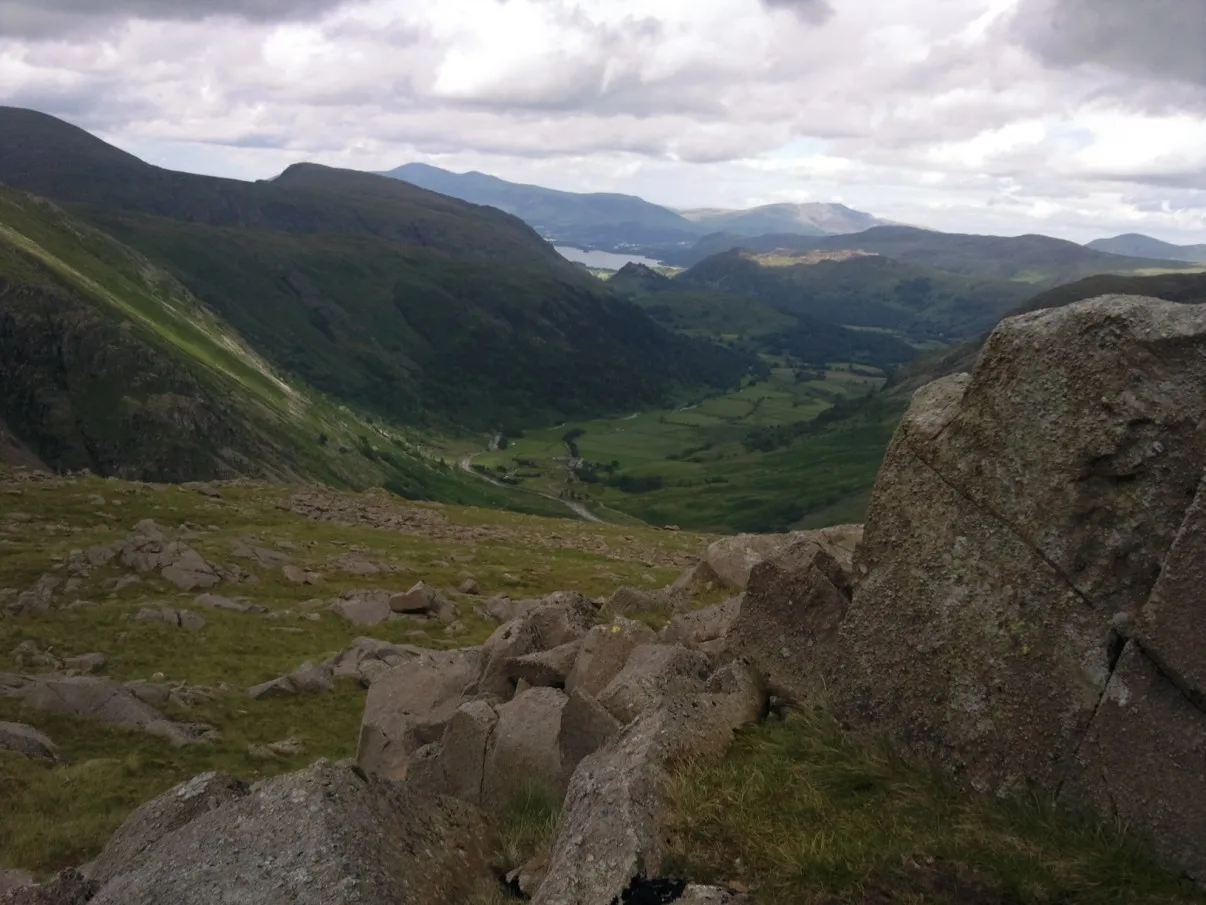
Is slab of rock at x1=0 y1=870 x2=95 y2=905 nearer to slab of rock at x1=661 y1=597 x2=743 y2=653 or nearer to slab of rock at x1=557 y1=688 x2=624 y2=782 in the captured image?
slab of rock at x1=557 y1=688 x2=624 y2=782

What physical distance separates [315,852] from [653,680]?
266 inches

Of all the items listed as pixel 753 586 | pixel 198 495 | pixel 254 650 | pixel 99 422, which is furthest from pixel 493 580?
pixel 99 422

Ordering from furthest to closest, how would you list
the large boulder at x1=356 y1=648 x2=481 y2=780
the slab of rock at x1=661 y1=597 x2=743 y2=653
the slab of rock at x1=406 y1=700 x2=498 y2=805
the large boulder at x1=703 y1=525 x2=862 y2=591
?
the large boulder at x1=703 y1=525 x2=862 y2=591, the large boulder at x1=356 y1=648 x2=481 y2=780, the slab of rock at x1=661 y1=597 x2=743 y2=653, the slab of rock at x1=406 y1=700 x2=498 y2=805

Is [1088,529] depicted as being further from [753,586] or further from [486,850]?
[486,850]

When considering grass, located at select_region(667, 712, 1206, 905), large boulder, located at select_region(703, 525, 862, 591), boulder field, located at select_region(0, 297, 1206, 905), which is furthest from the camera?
large boulder, located at select_region(703, 525, 862, 591)

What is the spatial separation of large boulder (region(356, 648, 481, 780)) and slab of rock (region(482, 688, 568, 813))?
12.8 feet

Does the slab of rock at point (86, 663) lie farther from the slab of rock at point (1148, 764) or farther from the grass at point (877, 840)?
the slab of rock at point (1148, 764)

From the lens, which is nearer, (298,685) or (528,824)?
(528,824)

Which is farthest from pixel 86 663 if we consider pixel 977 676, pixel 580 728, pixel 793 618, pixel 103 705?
pixel 977 676

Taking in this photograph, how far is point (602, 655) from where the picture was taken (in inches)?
803

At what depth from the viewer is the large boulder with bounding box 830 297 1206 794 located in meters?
11.3

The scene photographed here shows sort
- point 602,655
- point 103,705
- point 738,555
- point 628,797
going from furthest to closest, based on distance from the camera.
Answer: point 738,555 → point 103,705 → point 602,655 → point 628,797

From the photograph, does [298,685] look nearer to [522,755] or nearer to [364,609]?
[364,609]

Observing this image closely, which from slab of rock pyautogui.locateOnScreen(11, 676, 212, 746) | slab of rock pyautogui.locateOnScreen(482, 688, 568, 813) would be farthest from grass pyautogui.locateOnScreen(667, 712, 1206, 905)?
slab of rock pyautogui.locateOnScreen(11, 676, 212, 746)
